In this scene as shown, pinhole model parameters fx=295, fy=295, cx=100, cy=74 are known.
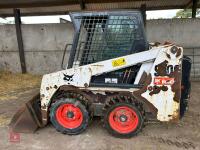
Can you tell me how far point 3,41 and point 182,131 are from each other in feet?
21.9

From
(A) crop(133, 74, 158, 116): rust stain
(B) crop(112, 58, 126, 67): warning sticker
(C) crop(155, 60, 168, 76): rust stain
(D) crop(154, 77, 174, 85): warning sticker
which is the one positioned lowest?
(A) crop(133, 74, 158, 116): rust stain

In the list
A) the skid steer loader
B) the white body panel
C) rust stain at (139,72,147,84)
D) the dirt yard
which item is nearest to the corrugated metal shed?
the dirt yard

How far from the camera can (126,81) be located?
4.52 meters

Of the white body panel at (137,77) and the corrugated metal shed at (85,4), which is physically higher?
the corrugated metal shed at (85,4)

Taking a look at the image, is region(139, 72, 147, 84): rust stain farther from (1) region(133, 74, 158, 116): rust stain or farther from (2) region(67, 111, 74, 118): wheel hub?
(2) region(67, 111, 74, 118): wheel hub

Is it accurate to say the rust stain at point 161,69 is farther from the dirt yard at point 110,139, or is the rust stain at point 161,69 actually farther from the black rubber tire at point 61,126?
the black rubber tire at point 61,126

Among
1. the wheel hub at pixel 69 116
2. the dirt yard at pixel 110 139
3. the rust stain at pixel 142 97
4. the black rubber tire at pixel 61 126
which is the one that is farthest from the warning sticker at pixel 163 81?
the wheel hub at pixel 69 116

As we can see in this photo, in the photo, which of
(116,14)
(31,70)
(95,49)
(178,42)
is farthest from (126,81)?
(31,70)

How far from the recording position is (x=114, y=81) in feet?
14.8

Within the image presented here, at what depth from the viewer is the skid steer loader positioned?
424cm

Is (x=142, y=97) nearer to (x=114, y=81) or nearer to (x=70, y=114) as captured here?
(x=114, y=81)

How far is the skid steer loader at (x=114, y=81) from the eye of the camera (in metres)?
4.24

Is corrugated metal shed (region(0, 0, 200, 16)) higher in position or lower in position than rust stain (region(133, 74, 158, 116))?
higher

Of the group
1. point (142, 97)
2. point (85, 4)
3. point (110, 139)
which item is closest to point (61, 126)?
point (110, 139)
